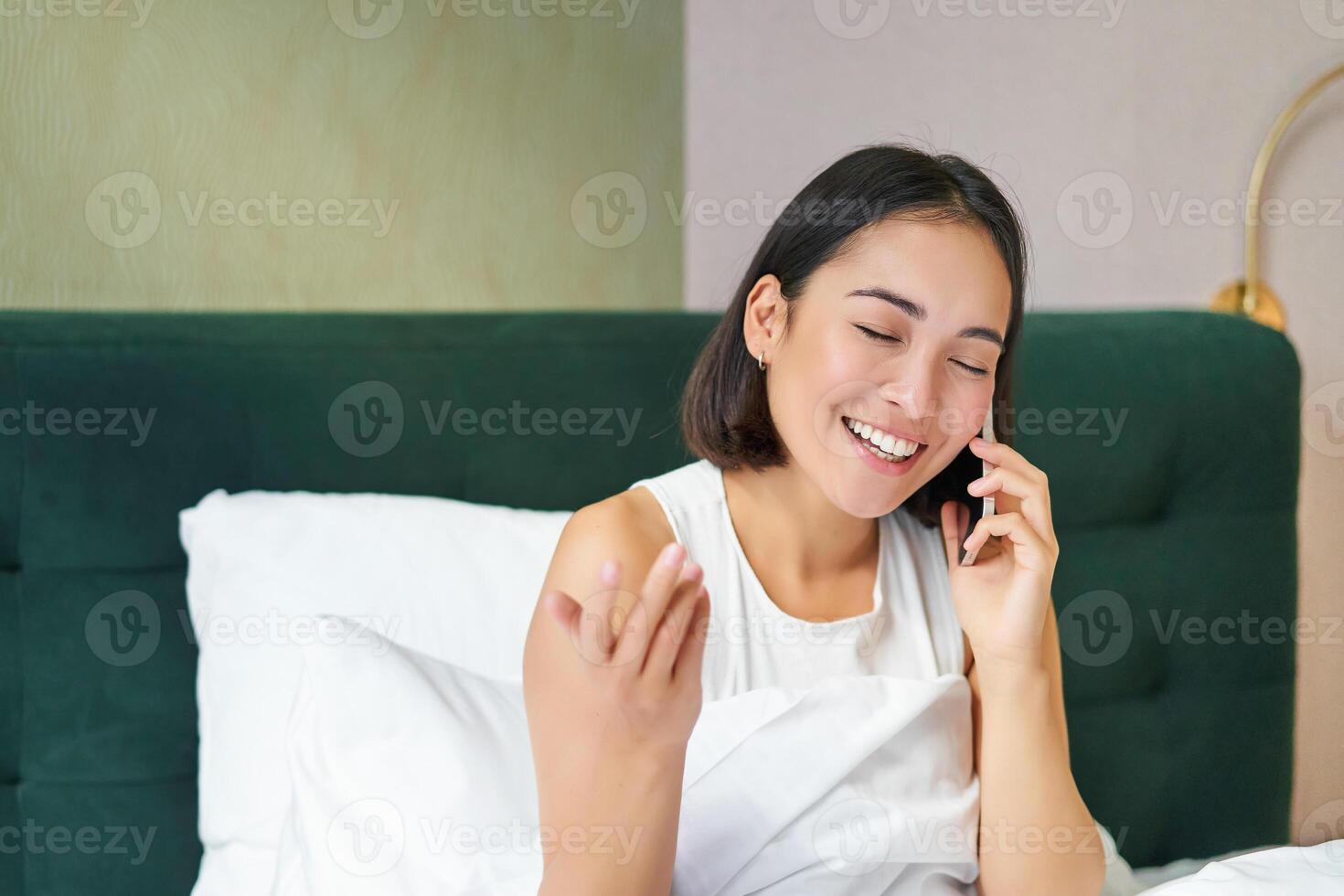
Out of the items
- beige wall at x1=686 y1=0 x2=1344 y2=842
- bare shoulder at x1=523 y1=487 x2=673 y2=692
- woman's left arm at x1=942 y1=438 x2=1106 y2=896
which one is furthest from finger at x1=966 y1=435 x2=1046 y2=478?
beige wall at x1=686 y1=0 x2=1344 y2=842

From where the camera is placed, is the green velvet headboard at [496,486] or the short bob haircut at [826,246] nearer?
the short bob haircut at [826,246]

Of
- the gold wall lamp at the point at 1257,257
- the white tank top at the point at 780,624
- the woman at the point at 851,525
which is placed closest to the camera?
the woman at the point at 851,525

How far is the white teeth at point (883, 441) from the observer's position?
1121 millimetres

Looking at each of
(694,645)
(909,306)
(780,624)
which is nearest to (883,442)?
(909,306)

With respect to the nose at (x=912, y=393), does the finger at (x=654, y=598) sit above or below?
below

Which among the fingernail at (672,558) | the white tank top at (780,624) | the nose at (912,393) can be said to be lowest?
the white tank top at (780,624)

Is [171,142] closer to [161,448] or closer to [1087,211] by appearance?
[161,448]

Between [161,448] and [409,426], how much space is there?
0.30m

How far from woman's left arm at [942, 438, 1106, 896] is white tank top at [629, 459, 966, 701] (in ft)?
0.35

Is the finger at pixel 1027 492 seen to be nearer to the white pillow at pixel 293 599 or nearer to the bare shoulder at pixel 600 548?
the bare shoulder at pixel 600 548

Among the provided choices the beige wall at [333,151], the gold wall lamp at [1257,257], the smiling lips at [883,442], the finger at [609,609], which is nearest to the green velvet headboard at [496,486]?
the gold wall lamp at [1257,257]

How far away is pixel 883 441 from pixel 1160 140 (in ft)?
2.89

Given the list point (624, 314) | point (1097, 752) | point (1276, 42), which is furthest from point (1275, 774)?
point (624, 314)

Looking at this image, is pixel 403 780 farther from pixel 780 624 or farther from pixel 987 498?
pixel 987 498
